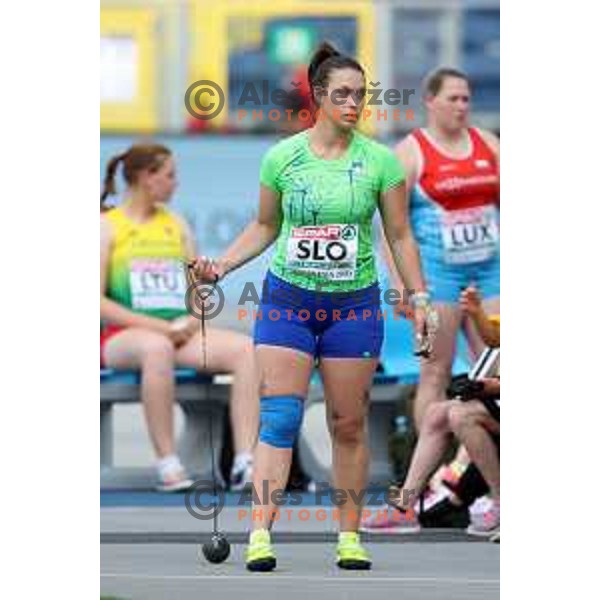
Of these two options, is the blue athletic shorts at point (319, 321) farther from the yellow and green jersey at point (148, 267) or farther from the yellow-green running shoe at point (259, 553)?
the yellow and green jersey at point (148, 267)

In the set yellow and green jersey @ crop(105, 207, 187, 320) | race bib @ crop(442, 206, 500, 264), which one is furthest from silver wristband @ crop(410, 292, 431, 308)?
yellow and green jersey @ crop(105, 207, 187, 320)

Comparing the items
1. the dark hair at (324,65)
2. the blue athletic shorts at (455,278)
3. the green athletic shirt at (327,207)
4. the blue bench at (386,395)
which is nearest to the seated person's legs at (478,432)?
the blue athletic shorts at (455,278)

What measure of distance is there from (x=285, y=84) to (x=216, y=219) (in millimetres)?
4394

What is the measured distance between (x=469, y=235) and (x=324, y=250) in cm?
323

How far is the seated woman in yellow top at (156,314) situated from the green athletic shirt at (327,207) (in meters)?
4.11

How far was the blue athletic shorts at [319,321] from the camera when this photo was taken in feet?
35.9

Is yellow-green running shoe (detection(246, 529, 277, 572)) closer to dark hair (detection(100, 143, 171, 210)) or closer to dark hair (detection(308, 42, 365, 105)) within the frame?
dark hair (detection(308, 42, 365, 105))

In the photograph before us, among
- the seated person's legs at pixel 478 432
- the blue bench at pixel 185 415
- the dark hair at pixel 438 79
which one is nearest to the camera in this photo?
the seated person's legs at pixel 478 432

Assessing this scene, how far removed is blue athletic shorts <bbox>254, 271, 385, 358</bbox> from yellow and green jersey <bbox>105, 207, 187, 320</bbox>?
4157 millimetres

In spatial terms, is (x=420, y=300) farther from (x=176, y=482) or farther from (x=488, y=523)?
(x=176, y=482)

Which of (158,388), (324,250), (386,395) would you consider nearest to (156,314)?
(158,388)
